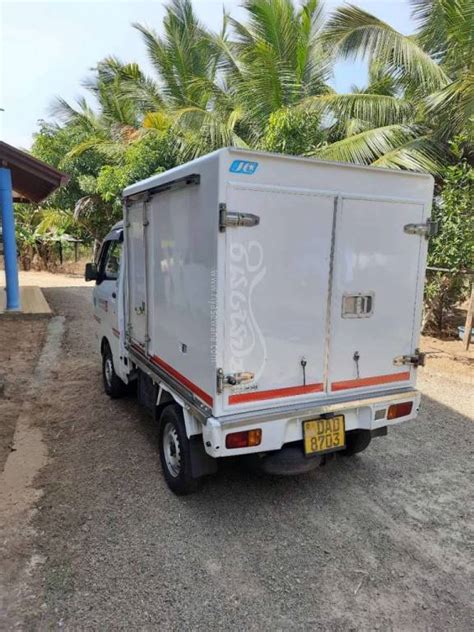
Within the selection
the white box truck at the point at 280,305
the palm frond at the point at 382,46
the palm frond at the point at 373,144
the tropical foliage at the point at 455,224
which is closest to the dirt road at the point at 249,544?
the white box truck at the point at 280,305

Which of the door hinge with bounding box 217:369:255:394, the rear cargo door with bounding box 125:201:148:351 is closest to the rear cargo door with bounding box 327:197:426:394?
the door hinge with bounding box 217:369:255:394

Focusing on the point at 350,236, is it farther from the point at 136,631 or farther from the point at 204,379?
the point at 136,631

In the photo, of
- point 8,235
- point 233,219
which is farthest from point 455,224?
point 8,235

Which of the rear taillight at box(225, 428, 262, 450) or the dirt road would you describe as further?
the rear taillight at box(225, 428, 262, 450)

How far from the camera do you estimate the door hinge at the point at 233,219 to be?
2613mm

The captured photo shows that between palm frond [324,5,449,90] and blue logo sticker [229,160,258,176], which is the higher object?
palm frond [324,5,449,90]

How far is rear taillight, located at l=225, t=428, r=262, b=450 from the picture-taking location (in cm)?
276

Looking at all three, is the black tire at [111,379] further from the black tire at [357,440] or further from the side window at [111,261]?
the black tire at [357,440]

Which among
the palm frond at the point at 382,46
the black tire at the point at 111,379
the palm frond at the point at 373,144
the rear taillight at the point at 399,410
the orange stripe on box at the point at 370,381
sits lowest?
the black tire at the point at 111,379

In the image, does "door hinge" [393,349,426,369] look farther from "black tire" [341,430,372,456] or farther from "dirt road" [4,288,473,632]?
"dirt road" [4,288,473,632]

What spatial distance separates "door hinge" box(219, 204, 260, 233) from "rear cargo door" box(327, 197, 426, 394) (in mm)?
669

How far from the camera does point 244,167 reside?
2.64 metres

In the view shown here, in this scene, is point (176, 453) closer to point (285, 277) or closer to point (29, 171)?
point (285, 277)

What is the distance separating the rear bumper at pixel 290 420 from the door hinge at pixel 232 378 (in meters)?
0.21
